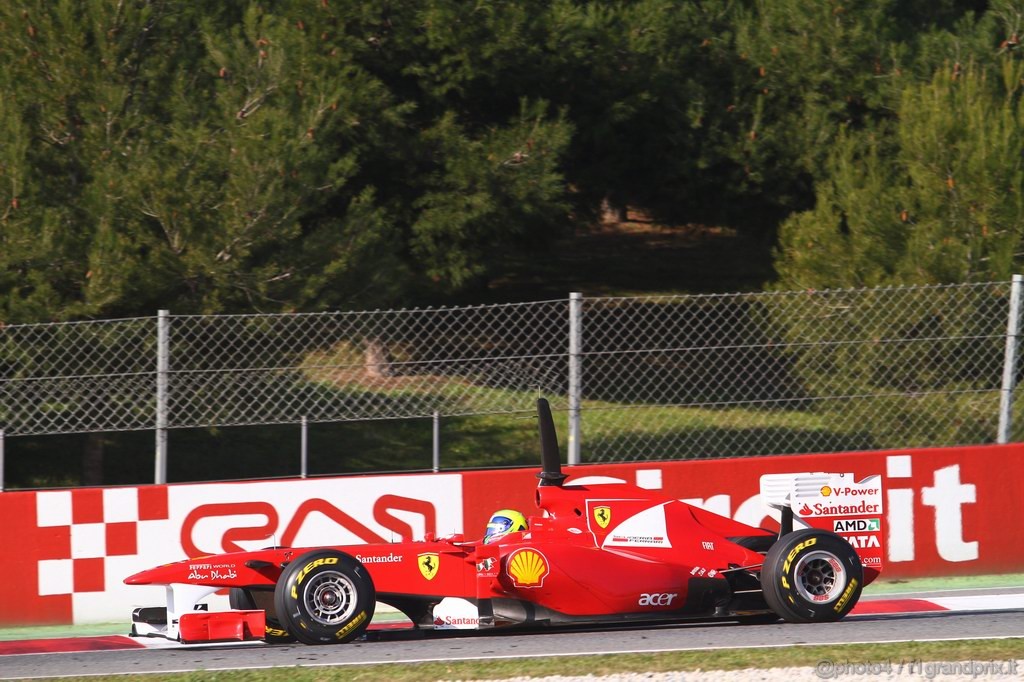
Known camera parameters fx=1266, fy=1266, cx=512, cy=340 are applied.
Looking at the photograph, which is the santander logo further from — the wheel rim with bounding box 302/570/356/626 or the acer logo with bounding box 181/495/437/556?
the wheel rim with bounding box 302/570/356/626

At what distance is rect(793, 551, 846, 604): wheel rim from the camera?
6.91 m

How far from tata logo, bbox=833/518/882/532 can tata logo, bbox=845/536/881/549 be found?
0.04 meters

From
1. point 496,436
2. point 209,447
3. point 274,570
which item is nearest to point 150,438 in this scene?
point 209,447

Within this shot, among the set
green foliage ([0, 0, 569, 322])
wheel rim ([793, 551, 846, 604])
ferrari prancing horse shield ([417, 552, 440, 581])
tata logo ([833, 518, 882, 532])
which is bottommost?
wheel rim ([793, 551, 846, 604])

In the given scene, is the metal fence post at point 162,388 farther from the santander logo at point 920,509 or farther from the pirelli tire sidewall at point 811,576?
the pirelli tire sidewall at point 811,576

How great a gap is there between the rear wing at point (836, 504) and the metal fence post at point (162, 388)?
3984mm

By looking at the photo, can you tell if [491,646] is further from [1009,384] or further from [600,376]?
[1009,384]

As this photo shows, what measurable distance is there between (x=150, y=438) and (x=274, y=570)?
19.7 ft

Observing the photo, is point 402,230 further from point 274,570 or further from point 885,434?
point 274,570

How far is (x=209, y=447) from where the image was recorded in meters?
12.2

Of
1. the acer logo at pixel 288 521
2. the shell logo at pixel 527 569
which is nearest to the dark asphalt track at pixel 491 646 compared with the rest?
the shell logo at pixel 527 569

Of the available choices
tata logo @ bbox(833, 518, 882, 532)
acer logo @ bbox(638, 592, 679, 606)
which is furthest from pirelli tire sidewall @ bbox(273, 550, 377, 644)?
tata logo @ bbox(833, 518, 882, 532)

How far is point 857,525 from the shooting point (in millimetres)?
7320

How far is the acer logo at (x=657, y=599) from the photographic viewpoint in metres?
6.88
